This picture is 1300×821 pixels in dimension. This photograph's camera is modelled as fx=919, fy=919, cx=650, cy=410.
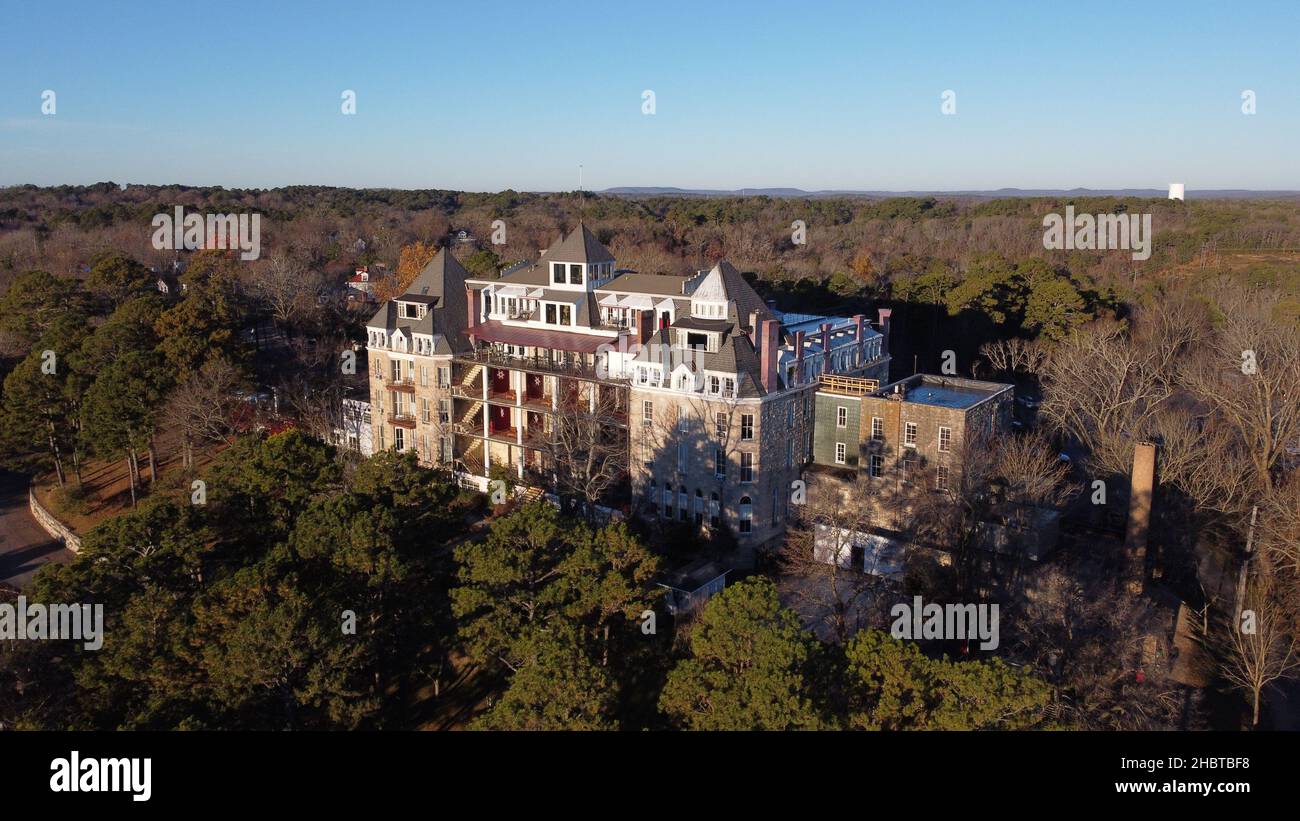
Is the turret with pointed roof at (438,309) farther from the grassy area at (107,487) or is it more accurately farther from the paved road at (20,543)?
the paved road at (20,543)

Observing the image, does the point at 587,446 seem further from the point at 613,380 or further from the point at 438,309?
the point at 438,309

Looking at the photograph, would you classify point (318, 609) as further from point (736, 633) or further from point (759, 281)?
point (759, 281)

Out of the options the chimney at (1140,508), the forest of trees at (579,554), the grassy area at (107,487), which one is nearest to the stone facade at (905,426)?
the forest of trees at (579,554)

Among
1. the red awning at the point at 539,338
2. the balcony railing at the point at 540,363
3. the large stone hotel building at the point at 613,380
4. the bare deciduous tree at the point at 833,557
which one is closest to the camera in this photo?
the bare deciduous tree at the point at 833,557

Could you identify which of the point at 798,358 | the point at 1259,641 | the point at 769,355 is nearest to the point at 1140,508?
the point at 1259,641

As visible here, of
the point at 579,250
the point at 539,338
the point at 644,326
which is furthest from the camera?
the point at 579,250

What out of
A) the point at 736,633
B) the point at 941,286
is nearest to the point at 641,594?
the point at 736,633

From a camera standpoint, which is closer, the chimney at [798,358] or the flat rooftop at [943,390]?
the chimney at [798,358]
